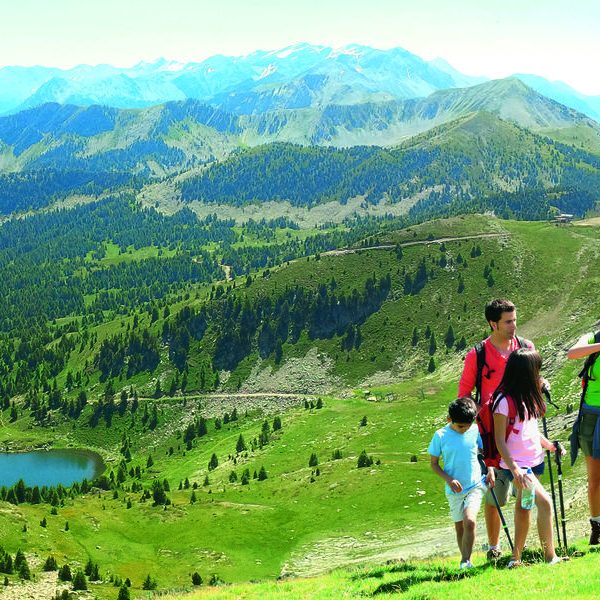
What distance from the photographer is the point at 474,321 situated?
164m

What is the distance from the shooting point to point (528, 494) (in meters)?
19.6

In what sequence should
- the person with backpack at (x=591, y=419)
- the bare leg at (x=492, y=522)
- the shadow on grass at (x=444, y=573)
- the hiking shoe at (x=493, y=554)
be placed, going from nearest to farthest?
the shadow on grass at (x=444, y=573)
the person with backpack at (x=591, y=419)
the bare leg at (x=492, y=522)
the hiking shoe at (x=493, y=554)

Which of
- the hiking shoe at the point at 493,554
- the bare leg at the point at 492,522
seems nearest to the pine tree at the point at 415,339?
the hiking shoe at the point at 493,554

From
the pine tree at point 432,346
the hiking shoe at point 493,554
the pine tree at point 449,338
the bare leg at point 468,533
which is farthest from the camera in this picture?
the pine tree at point 432,346

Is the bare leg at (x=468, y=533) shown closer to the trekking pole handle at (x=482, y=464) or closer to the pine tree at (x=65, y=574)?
the trekking pole handle at (x=482, y=464)

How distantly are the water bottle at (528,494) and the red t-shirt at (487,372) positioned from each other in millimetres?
2833

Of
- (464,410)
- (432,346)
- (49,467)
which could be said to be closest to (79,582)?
(464,410)

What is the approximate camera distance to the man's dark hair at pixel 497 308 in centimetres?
2061

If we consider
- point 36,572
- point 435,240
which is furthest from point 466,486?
point 435,240

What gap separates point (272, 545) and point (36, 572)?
27.5 m

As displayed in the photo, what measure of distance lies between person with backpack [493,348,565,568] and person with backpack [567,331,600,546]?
8.55 feet

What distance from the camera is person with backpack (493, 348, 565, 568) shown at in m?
19.2

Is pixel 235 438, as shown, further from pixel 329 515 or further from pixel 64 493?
pixel 329 515

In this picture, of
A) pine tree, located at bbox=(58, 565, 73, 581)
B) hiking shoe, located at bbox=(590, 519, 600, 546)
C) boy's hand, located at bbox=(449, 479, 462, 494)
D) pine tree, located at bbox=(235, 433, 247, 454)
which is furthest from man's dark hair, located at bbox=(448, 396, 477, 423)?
pine tree, located at bbox=(235, 433, 247, 454)
